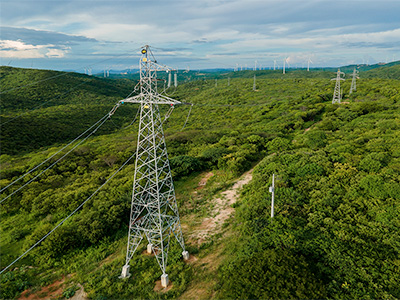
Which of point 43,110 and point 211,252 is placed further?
point 43,110

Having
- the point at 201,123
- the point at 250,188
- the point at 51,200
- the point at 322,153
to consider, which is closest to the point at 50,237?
the point at 51,200

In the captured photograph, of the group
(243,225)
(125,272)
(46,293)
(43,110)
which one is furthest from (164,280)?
(43,110)

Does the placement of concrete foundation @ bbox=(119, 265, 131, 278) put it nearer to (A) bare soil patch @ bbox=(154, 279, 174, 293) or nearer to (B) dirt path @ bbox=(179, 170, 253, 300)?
(A) bare soil patch @ bbox=(154, 279, 174, 293)

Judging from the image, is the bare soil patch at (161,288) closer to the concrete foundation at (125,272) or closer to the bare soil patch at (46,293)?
the concrete foundation at (125,272)

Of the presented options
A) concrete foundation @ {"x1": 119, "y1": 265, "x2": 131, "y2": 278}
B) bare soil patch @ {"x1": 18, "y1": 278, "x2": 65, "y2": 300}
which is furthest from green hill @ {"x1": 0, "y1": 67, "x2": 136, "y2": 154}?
bare soil patch @ {"x1": 18, "y1": 278, "x2": 65, "y2": 300}

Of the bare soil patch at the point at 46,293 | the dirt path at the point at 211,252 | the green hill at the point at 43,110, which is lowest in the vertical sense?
the bare soil patch at the point at 46,293

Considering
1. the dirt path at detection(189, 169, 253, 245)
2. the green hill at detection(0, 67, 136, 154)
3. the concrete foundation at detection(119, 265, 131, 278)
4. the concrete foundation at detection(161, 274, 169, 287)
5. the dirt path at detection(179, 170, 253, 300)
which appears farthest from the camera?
the green hill at detection(0, 67, 136, 154)

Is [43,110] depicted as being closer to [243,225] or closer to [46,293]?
[46,293]

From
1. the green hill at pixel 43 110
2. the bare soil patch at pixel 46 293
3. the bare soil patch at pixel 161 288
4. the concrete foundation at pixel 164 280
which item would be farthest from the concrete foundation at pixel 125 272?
the green hill at pixel 43 110
